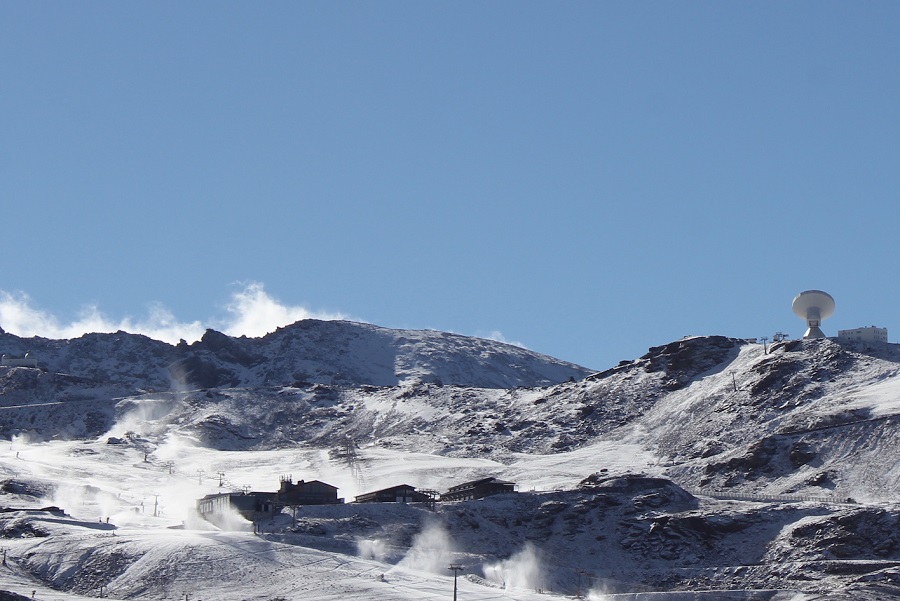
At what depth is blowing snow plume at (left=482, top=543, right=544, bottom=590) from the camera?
116 metres

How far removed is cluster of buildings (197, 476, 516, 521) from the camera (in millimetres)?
135750

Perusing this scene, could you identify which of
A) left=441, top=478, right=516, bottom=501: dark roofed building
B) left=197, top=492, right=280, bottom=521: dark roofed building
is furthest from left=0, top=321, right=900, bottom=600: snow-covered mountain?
left=197, top=492, right=280, bottom=521: dark roofed building

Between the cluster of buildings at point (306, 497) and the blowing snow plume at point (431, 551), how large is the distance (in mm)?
13100

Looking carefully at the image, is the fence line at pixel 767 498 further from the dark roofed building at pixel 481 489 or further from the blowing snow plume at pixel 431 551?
the blowing snow plume at pixel 431 551

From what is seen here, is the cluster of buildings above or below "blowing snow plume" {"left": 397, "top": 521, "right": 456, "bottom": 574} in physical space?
above

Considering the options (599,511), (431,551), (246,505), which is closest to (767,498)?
(599,511)

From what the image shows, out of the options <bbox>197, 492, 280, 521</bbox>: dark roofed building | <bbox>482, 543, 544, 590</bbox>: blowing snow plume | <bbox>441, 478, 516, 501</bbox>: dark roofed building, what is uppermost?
<bbox>441, 478, 516, 501</bbox>: dark roofed building

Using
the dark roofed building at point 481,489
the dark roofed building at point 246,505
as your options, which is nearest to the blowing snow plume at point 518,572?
the dark roofed building at point 481,489

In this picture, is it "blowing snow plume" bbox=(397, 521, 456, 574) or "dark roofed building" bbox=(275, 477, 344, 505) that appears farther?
"dark roofed building" bbox=(275, 477, 344, 505)

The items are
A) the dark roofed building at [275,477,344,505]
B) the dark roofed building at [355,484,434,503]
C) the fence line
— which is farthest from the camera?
the dark roofed building at [355,484,434,503]

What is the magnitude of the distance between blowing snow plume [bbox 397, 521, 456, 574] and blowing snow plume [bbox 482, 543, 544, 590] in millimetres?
3867

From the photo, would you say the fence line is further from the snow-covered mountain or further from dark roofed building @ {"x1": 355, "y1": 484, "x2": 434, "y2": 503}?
dark roofed building @ {"x1": 355, "y1": 484, "x2": 434, "y2": 503}

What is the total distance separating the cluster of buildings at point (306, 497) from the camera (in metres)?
136

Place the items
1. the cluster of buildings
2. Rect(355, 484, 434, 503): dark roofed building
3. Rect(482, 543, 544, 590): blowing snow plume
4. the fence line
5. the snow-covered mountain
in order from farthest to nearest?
Rect(355, 484, 434, 503): dark roofed building, the fence line, the cluster of buildings, Rect(482, 543, 544, 590): blowing snow plume, the snow-covered mountain
